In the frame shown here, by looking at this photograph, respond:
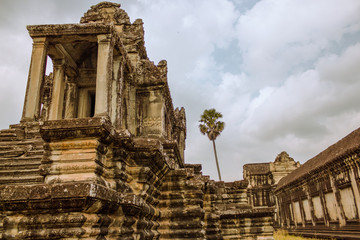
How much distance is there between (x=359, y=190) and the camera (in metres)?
15.9

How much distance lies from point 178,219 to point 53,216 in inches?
128

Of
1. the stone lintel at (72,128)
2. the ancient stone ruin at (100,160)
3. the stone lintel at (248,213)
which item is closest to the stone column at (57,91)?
the ancient stone ruin at (100,160)

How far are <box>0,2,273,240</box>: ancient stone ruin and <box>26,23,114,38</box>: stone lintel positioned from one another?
0.08 feet

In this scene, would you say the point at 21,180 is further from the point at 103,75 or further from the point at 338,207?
the point at 338,207

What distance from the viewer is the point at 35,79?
805 centimetres

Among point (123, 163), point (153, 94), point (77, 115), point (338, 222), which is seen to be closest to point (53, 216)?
point (123, 163)

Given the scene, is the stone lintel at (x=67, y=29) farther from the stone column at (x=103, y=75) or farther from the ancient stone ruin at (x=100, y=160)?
the stone column at (x=103, y=75)

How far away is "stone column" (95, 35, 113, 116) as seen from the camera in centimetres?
628

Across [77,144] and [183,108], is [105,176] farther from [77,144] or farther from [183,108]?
[183,108]

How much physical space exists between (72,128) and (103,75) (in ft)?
12.1

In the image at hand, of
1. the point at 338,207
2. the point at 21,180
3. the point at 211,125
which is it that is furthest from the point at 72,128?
the point at 211,125

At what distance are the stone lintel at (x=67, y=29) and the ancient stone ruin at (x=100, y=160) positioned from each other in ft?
0.08

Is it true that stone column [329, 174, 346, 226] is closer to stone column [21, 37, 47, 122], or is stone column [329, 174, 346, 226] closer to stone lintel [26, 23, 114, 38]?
stone lintel [26, 23, 114, 38]

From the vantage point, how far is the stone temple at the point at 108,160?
2703 mm
